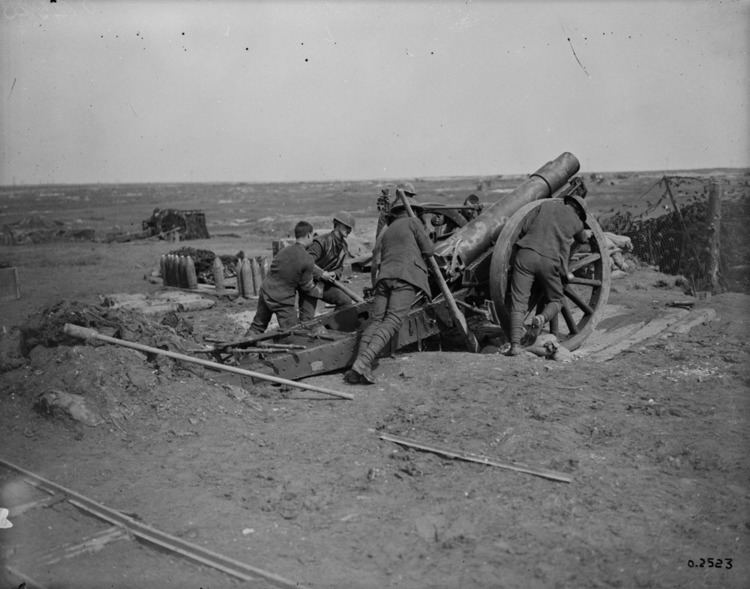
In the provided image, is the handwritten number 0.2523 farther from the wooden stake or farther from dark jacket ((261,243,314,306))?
the wooden stake

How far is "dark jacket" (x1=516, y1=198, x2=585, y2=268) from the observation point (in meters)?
7.75

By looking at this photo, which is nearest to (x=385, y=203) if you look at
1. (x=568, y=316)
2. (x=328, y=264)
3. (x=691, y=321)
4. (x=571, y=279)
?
(x=328, y=264)

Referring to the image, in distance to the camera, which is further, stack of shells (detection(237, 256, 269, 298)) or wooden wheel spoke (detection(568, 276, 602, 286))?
stack of shells (detection(237, 256, 269, 298))

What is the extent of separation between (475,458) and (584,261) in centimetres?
398

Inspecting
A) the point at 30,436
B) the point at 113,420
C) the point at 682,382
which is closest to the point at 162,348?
the point at 113,420

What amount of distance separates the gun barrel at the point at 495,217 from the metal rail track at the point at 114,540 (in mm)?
4288

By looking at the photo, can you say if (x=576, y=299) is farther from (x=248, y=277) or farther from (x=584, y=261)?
(x=248, y=277)

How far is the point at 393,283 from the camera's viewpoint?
284 inches

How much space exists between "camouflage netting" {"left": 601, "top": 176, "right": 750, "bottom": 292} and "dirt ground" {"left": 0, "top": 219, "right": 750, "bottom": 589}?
6.18 m

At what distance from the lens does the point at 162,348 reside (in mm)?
6664

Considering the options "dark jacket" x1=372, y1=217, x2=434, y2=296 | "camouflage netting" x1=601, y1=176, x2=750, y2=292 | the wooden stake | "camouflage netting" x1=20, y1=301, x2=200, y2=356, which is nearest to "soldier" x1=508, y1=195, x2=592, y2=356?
"dark jacket" x1=372, y1=217, x2=434, y2=296

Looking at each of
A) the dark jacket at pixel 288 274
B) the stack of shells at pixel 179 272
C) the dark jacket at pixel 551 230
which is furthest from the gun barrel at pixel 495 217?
the stack of shells at pixel 179 272

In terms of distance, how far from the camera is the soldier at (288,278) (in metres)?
8.12

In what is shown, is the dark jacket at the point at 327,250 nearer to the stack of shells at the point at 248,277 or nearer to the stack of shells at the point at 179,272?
the stack of shells at the point at 248,277
